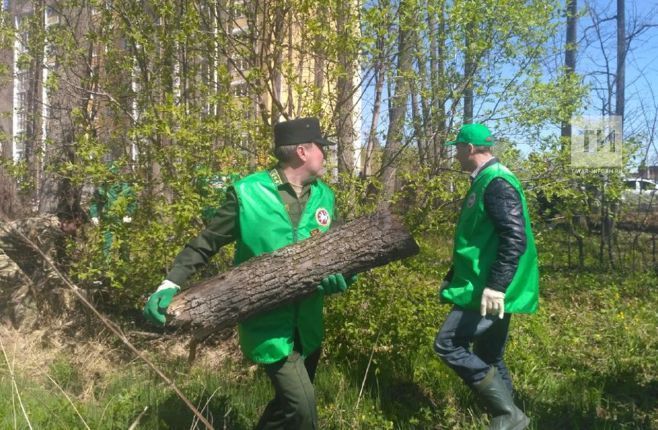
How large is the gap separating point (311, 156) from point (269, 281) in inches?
26.2

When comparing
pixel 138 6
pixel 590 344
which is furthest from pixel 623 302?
pixel 138 6

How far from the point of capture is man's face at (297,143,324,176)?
306 centimetres

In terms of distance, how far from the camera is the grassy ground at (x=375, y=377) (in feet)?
12.2

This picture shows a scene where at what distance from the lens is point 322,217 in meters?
3.20

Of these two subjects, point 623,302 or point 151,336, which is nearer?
point 151,336

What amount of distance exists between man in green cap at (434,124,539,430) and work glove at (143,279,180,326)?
1393mm

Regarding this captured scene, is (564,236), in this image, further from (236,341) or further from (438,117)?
(236,341)

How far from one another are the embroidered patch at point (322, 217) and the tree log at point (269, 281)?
0.47 ft

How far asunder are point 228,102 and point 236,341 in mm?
1947

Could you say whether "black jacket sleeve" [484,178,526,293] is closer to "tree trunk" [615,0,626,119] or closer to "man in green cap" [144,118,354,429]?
"man in green cap" [144,118,354,429]

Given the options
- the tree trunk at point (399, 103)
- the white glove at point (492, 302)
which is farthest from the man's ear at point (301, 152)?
the tree trunk at point (399, 103)

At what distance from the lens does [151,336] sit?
17.3 feet

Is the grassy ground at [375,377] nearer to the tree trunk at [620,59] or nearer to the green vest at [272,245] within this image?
the green vest at [272,245]

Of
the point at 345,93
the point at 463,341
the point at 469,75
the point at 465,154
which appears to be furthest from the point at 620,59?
the point at 463,341
